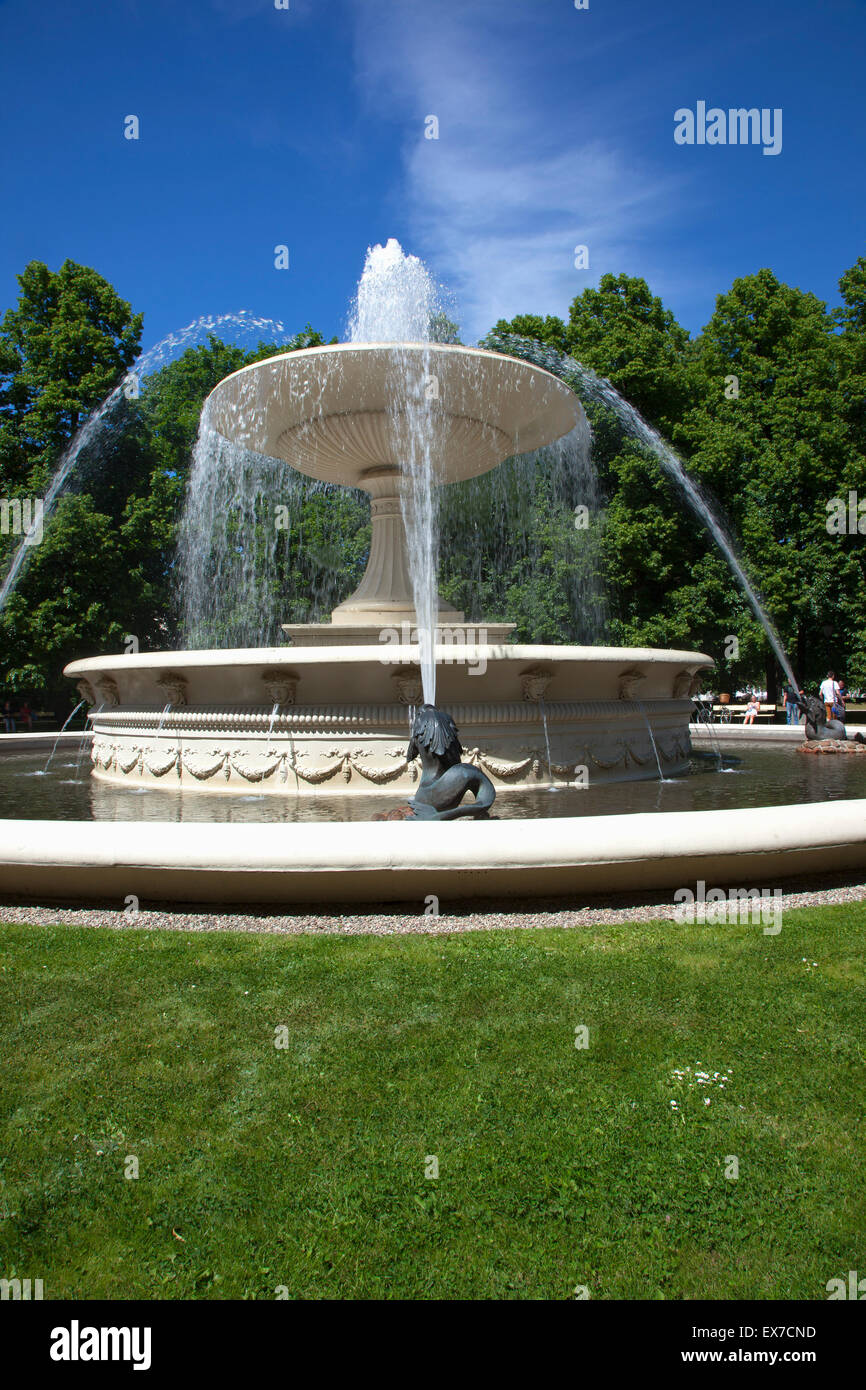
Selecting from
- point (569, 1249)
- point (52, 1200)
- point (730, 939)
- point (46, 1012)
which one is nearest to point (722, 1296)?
point (569, 1249)

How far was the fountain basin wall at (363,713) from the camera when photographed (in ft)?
24.8

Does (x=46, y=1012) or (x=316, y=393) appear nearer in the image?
(x=46, y=1012)

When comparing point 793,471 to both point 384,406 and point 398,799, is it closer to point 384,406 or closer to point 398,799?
point 384,406

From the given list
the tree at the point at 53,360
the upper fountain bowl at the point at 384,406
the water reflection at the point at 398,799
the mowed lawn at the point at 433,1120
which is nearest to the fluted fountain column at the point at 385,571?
the upper fountain bowl at the point at 384,406

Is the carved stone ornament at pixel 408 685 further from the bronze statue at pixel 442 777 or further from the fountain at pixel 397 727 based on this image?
the bronze statue at pixel 442 777

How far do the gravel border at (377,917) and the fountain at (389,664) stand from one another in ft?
5.32

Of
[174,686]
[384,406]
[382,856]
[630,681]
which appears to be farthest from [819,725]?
[382,856]

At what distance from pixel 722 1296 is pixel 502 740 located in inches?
233

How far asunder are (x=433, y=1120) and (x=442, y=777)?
10.3 feet

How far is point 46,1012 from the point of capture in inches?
137

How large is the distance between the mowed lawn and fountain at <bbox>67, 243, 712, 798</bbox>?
267cm

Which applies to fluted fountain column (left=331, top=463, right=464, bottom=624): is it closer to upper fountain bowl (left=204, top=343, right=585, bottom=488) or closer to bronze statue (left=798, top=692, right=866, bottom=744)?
upper fountain bowl (left=204, top=343, right=585, bottom=488)

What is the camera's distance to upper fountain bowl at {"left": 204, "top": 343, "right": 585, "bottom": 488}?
938 centimetres
